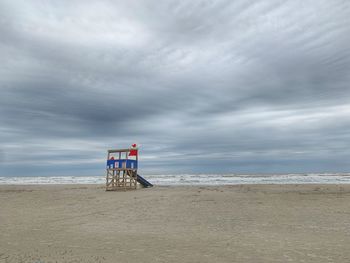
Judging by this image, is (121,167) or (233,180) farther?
(233,180)

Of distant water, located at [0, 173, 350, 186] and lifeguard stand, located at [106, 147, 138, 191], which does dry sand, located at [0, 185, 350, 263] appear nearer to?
lifeguard stand, located at [106, 147, 138, 191]

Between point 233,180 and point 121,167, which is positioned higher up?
point 121,167

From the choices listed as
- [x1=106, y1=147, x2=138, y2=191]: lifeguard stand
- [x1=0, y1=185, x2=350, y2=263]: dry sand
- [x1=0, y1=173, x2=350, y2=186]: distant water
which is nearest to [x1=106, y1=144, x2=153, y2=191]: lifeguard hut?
[x1=106, y1=147, x2=138, y2=191]: lifeguard stand

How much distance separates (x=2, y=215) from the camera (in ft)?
41.7

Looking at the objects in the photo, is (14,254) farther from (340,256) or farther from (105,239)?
(340,256)

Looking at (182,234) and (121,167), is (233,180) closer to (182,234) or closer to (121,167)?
(121,167)

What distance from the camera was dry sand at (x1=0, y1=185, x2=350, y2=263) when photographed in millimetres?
6254

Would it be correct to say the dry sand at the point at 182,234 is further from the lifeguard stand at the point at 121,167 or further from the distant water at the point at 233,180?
the distant water at the point at 233,180

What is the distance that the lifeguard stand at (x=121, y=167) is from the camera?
24891 mm

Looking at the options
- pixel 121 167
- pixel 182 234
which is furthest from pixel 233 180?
pixel 182 234

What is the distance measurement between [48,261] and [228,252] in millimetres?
3634

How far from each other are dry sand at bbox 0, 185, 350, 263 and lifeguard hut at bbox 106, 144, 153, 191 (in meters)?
10.8

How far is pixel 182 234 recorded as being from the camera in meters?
8.45

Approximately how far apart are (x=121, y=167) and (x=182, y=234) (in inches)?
671
